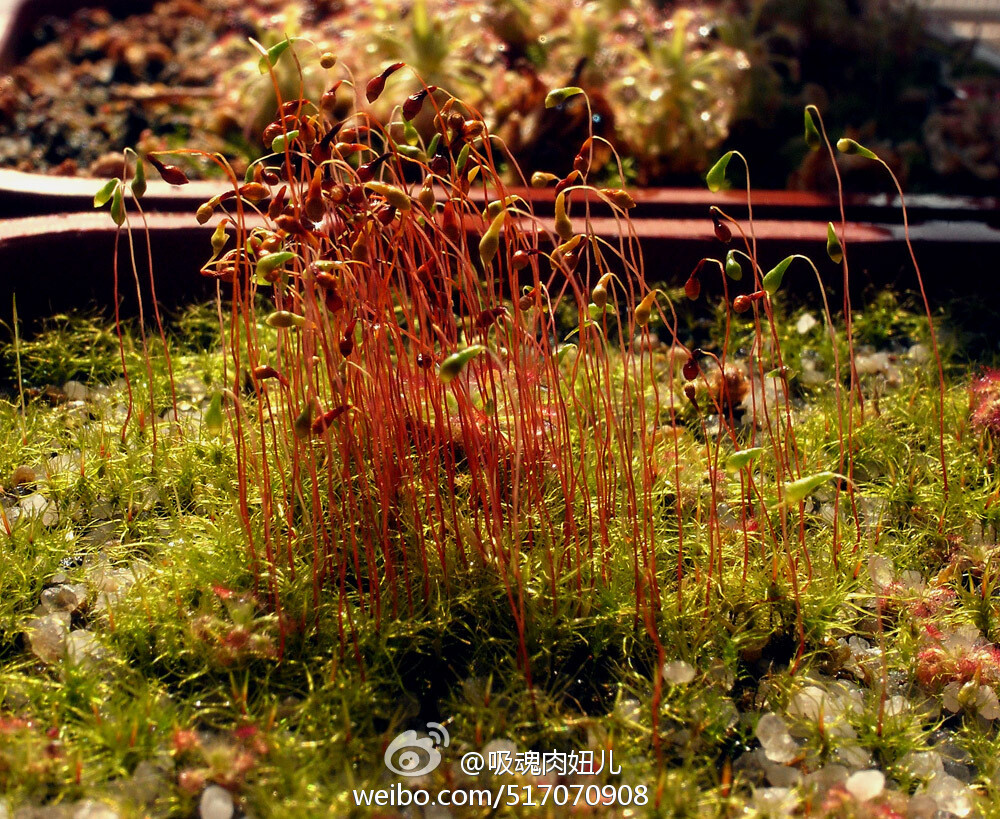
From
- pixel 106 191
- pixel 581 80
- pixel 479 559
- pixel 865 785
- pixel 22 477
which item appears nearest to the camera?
pixel 865 785

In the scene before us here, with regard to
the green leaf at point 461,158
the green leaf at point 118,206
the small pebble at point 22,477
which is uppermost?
the green leaf at point 461,158

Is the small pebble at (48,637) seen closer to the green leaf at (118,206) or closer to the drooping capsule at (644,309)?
the green leaf at (118,206)

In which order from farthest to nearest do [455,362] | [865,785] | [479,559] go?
1. [479,559]
2. [865,785]
3. [455,362]

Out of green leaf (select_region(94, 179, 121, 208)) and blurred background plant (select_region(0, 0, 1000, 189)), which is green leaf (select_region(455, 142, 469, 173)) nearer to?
green leaf (select_region(94, 179, 121, 208))

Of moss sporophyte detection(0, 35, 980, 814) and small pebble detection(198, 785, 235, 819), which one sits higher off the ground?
moss sporophyte detection(0, 35, 980, 814)

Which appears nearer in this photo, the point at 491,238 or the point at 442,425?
the point at 491,238

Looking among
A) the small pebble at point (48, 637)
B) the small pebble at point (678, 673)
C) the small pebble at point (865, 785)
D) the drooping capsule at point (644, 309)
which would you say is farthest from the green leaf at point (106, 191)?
the small pebble at point (865, 785)

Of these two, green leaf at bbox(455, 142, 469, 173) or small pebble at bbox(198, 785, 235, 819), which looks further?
green leaf at bbox(455, 142, 469, 173)

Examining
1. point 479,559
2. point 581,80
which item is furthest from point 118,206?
point 581,80

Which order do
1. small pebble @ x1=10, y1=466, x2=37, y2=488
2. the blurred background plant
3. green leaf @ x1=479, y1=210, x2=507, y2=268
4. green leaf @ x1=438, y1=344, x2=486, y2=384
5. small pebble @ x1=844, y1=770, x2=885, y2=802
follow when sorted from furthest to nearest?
1. the blurred background plant
2. small pebble @ x1=10, y1=466, x2=37, y2=488
3. small pebble @ x1=844, y1=770, x2=885, y2=802
4. green leaf @ x1=479, y1=210, x2=507, y2=268
5. green leaf @ x1=438, y1=344, x2=486, y2=384

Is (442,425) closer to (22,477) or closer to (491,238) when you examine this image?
A: (491,238)

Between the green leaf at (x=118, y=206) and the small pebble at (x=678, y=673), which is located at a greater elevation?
the green leaf at (x=118, y=206)

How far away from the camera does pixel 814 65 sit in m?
3.58

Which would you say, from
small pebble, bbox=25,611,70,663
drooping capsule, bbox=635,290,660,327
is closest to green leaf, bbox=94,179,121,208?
small pebble, bbox=25,611,70,663
